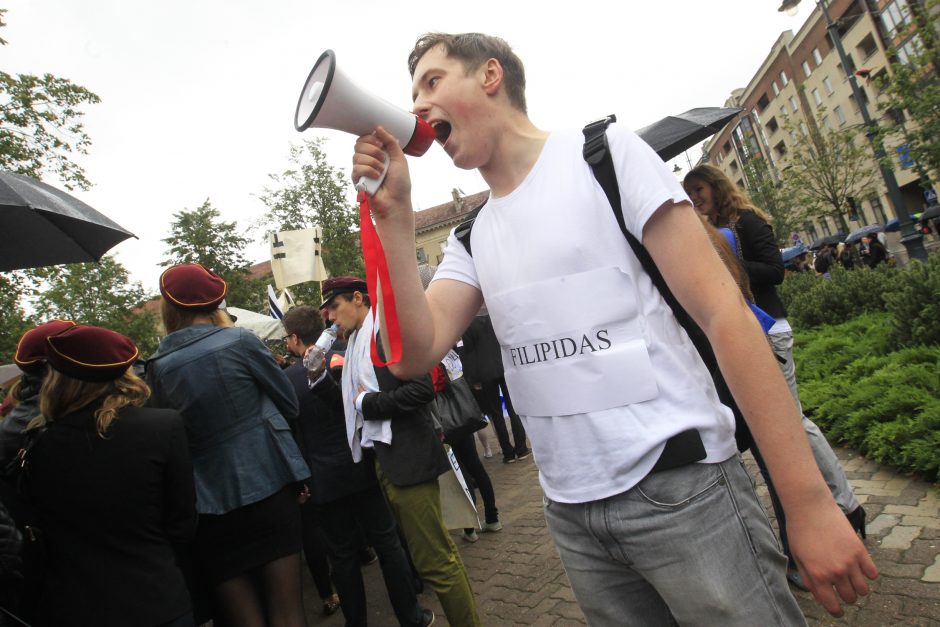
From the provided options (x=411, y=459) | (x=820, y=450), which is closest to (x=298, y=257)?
(x=411, y=459)

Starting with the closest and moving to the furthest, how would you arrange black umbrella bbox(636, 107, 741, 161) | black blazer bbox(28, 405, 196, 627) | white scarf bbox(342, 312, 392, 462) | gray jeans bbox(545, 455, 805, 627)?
1. gray jeans bbox(545, 455, 805, 627)
2. black blazer bbox(28, 405, 196, 627)
3. white scarf bbox(342, 312, 392, 462)
4. black umbrella bbox(636, 107, 741, 161)

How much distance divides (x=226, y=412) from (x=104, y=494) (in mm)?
740

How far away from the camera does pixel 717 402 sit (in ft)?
4.25

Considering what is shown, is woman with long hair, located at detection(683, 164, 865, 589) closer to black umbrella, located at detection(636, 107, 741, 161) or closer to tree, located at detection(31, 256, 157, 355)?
black umbrella, located at detection(636, 107, 741, 161)

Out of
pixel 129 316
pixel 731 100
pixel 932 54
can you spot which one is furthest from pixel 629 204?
pixel 731 100

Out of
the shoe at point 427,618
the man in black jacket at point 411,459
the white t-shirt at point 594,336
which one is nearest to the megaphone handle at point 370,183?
the white t-shirt at point 594,336

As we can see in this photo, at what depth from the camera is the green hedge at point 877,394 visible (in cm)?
404

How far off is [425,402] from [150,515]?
134 centimetres

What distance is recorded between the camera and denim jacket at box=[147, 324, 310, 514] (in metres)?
2.90

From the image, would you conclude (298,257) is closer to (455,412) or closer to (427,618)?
Result: (455,412)

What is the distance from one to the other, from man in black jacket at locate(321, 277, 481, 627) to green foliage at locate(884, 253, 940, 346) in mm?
4577

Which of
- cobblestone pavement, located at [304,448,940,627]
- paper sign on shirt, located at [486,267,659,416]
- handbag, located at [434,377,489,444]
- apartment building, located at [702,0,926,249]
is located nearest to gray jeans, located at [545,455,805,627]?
paper sign on shirt, located at [486,267,659,416]

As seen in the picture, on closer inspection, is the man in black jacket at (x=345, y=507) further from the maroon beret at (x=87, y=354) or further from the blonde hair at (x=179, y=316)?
the maroon beret at (x=87, y=354)

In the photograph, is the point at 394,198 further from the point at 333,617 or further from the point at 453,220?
the point at 453,220
